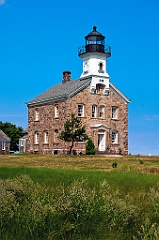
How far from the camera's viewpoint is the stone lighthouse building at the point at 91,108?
2084 inches

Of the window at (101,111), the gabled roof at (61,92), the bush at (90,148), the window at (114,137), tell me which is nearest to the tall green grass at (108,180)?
the bush at (90,148)

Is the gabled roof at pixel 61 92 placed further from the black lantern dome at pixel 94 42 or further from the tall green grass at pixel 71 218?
the tall green grass at pixel 71 218

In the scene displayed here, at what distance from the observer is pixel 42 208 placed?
32.8ft

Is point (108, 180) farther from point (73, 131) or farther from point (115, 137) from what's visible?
point (115, 137)

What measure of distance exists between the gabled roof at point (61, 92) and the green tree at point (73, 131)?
434 centimetres

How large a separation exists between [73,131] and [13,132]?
25.1 m

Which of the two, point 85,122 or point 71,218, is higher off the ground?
point 85,122

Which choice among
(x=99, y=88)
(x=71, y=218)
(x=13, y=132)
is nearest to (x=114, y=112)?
(x=99, y=88)

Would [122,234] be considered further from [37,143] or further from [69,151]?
[37,143]

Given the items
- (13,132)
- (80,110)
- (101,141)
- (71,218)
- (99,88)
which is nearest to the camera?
(71,218)

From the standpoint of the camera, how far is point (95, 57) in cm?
5425

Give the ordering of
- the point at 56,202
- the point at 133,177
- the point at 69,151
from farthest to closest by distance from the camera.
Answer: the point at 69,151 < the point at 133,177 < the point at 56,202

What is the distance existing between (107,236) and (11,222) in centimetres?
210

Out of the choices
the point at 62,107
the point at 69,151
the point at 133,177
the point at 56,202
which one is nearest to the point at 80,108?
the point at 62,107
